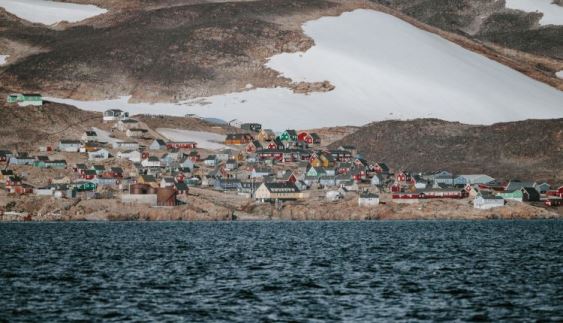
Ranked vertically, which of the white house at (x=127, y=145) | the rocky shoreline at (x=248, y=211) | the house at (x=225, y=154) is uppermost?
the white house at (x=127, y=145)

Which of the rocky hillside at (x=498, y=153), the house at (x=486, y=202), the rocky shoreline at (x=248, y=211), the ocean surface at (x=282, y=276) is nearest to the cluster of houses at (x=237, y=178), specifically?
the house at (x=486, y=202)

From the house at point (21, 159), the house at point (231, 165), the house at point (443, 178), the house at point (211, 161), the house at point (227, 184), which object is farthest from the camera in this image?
the house at point (211, 161)

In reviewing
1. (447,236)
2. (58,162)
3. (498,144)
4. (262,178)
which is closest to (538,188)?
(498,144)

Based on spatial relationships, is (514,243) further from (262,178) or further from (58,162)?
(58,162)

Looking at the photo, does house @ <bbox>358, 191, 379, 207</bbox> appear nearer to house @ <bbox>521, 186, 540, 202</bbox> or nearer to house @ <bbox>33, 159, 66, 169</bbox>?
house @ <bbox>521, 186, 540, 202</bbox>

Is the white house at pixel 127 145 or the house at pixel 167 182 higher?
the white house at pixel 127 145

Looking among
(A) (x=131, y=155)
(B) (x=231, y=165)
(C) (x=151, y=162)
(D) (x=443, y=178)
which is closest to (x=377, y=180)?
(D) (x=443, y=178)

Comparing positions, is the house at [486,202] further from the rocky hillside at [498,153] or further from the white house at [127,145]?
the white house at [127,145]

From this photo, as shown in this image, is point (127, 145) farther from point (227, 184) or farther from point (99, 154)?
point (227, 184)
